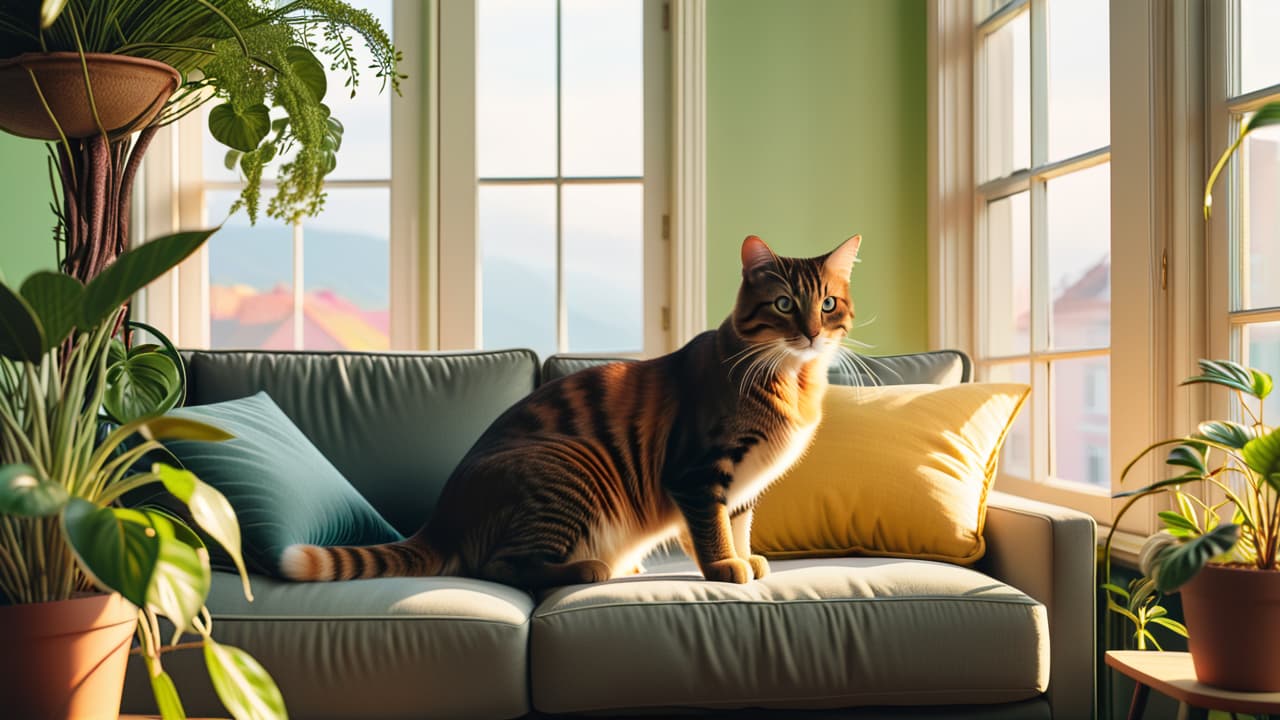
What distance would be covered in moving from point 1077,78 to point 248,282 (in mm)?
2560

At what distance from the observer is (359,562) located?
164 cm

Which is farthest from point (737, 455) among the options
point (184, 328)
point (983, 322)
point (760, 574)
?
point (184, 328)

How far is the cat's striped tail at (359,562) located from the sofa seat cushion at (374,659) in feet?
0.31

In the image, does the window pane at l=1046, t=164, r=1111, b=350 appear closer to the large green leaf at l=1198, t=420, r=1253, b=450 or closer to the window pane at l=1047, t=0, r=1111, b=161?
the window pane at l=1047, t=0, r=1111, b=161

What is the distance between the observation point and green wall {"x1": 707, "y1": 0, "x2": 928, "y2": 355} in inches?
127

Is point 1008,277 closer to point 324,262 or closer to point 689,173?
point 689,173

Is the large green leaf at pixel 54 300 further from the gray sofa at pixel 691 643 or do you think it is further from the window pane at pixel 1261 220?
the window pane at pixel 1261 220

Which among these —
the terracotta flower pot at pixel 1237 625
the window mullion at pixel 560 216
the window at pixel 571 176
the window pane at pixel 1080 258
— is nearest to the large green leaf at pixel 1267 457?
the terracotta flower pot at pixel 1237 625

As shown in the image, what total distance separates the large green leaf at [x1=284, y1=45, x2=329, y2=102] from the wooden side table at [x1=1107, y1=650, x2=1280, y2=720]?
62.0 inches

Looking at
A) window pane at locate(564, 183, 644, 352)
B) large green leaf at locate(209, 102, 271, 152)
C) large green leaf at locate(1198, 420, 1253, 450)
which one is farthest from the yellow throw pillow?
window pane at locate(564, 183, 644, 352)

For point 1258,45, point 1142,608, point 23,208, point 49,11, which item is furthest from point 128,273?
point 23,208

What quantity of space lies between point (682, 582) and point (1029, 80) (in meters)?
1.91

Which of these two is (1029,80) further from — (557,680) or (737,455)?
(557,680)

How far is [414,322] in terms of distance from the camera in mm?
3225
